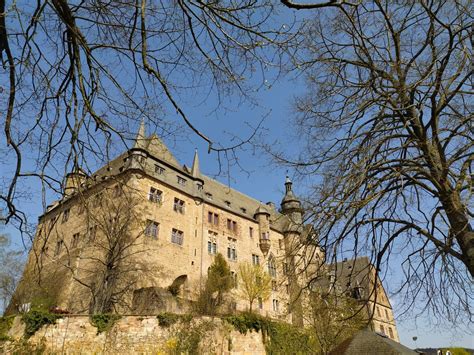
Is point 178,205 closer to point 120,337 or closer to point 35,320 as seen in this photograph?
point 120,337

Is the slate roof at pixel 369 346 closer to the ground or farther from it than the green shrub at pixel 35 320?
closer to the ground

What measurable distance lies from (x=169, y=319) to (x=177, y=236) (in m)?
10.4

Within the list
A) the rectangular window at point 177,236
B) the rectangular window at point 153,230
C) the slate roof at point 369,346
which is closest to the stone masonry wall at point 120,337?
the slate roof at point 369,346

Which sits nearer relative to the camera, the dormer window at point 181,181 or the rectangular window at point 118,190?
the rectangular window at point 118,190

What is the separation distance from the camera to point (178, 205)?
28.6 metres

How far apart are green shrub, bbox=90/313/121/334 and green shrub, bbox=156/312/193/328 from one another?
6.79 ft

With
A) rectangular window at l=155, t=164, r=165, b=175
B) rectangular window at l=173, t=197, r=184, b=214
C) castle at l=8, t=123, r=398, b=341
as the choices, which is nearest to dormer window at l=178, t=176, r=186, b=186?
castle at l=8, t=123, r=398, b=341

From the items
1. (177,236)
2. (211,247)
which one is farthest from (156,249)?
(211,247)

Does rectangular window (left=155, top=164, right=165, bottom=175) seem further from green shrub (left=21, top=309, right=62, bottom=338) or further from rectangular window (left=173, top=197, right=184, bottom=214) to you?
green shrub (left=21, top=309, right=62, bottom=338)

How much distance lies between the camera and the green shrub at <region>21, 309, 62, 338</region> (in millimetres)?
15856

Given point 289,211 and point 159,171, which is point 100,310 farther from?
point 289,211

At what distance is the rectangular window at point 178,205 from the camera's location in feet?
92.9

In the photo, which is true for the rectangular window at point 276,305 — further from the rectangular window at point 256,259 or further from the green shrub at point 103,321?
the green shrub at point 103,321

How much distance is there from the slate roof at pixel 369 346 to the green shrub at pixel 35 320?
1265 cm
